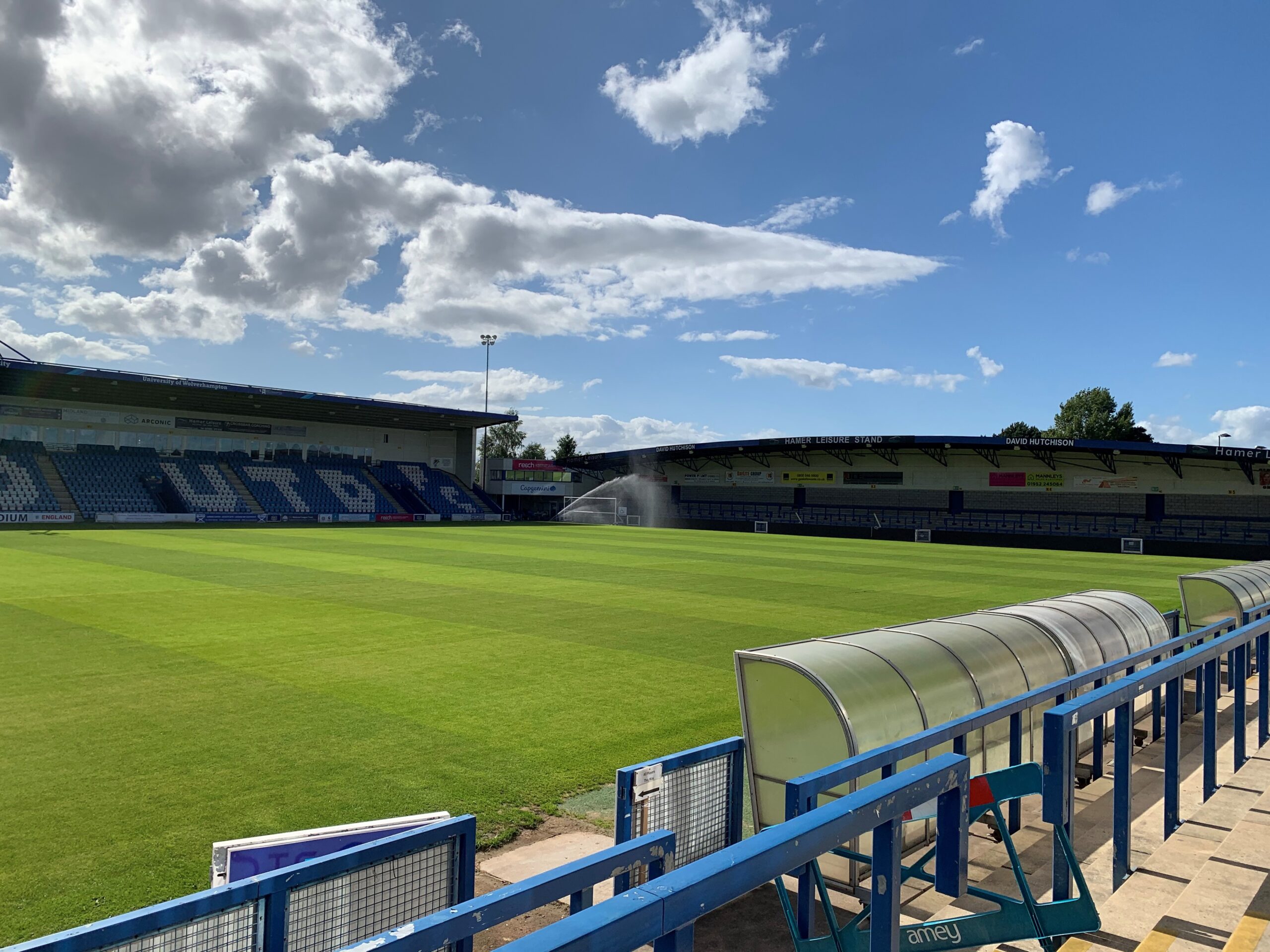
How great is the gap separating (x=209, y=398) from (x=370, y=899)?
208 ft

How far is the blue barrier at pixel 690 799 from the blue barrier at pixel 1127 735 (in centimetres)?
195

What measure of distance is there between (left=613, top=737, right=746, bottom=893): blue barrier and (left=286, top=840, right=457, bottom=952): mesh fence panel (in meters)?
0.96

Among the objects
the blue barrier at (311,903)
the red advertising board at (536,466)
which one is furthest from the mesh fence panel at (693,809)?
the red advertising board at (536,466)

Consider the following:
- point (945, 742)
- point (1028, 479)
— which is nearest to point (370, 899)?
point (945, 742)

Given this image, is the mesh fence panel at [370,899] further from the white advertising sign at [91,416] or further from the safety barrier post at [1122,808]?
the white advertising sign at [91,416]

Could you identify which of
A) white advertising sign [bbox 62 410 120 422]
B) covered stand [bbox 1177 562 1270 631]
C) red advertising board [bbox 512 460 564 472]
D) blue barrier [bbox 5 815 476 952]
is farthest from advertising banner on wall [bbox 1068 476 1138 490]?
white advertising sign [bbox 62 410 120 422]

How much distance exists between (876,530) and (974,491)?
30.7 ft

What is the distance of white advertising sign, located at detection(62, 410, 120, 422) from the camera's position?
58.8 m

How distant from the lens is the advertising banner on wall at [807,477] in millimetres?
67938

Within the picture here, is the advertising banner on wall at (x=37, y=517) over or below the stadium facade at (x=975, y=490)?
below

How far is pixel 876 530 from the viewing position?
56406 millimetres

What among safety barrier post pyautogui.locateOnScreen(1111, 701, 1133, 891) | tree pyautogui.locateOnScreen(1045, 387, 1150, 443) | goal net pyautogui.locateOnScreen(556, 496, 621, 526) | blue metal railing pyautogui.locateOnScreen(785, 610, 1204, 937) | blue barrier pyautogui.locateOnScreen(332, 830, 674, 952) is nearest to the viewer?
blue barrier pyautogui.locateOnScreen(332, 830, 674, 952)

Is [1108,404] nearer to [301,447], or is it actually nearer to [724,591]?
[301,447]

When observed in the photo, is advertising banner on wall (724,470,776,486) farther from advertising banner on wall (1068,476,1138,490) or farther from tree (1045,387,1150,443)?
tree (1045,387,1150,443)
